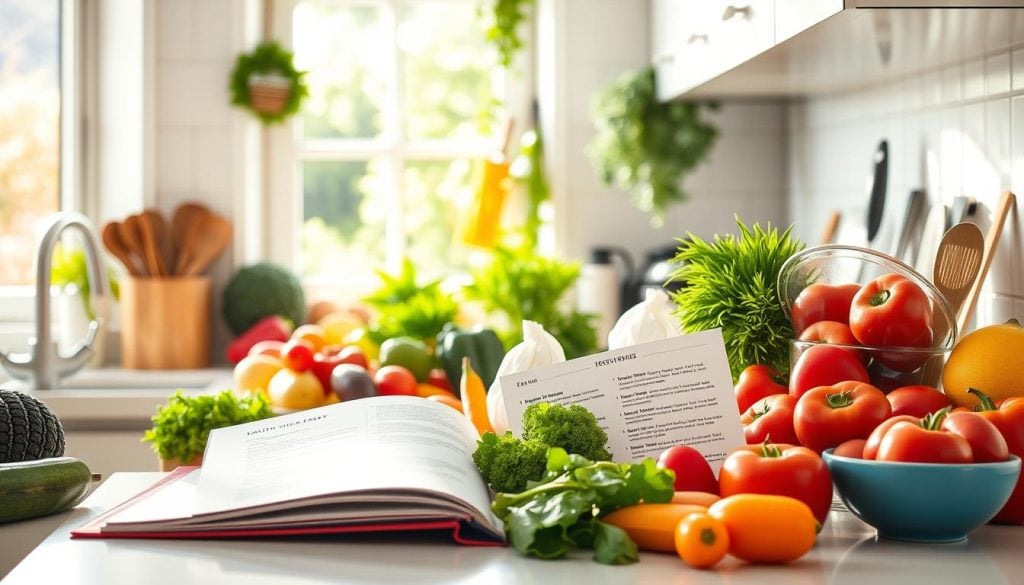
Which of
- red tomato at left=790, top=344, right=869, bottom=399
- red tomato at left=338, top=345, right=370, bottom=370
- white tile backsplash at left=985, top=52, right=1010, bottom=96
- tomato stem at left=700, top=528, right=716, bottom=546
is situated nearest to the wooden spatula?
white tile backsplash at left=985, top=52, right=1010, bottom=96

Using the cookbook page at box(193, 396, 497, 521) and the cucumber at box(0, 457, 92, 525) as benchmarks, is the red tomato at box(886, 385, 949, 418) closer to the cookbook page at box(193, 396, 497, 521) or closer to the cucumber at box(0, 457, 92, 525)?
the cookbook page at box(193, 396, 497, 521)

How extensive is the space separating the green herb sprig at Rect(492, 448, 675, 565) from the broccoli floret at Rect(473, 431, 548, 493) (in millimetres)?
54

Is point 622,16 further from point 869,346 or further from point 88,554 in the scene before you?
point 88,554

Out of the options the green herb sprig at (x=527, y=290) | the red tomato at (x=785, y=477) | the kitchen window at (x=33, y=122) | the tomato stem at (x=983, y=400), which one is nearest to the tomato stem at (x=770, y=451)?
the red tomato at (x=785, y=477)

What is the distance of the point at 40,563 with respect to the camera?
3.14 feet

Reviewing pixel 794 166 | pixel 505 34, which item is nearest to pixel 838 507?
pixel 794 166

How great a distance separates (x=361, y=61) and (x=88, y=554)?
240cm

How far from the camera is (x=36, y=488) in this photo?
1129 millimetres

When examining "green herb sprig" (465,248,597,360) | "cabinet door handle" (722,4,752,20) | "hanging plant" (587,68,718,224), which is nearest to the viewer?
"cabinet door handle" (722,4,752,20)

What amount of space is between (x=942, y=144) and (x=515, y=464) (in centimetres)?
121

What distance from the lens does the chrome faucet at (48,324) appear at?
8.02 ft

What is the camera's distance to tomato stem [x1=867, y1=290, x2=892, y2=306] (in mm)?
1210

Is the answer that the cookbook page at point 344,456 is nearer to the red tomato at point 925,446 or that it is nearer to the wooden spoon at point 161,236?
the red tomato at point 925,446

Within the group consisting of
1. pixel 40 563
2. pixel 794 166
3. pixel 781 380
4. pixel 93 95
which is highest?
pixel 93 95
